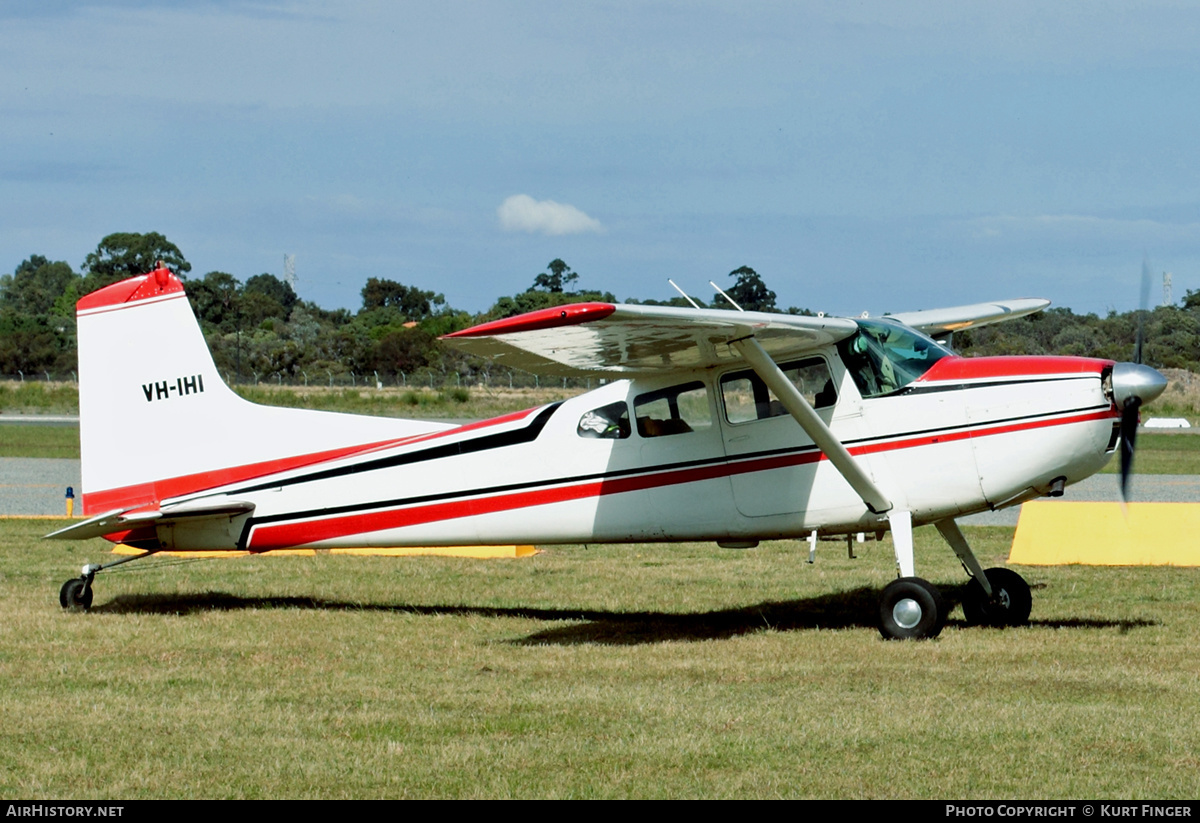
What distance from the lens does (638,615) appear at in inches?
450

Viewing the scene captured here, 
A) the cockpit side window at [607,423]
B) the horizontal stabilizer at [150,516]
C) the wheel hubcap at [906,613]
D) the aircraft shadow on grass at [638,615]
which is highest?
the cockpit side window at [607,423]

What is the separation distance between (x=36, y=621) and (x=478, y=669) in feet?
14.1

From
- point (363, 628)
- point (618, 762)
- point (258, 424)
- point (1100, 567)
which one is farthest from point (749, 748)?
point (1100, 567)

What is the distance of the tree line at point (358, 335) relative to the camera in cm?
5744

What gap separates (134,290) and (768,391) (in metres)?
5.88

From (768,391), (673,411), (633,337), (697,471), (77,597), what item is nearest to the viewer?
(633,337)

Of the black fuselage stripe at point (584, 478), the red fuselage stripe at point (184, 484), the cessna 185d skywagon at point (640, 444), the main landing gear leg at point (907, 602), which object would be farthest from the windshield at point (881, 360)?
the red fuselage stripe at point (184, 484)

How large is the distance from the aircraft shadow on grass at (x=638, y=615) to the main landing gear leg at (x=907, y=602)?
0.75 m

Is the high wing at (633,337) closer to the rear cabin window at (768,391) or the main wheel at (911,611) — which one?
the rear cabin window at (768,391)

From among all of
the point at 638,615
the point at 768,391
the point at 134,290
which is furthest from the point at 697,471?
the point at 134,290

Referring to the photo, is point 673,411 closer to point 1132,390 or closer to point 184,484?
point 1132,390

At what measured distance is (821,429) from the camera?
945cm

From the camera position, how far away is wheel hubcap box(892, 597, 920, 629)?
961 centimetres

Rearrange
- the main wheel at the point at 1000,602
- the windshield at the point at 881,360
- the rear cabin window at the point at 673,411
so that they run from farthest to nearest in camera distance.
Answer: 1. the main wheel at the point at 1000,602
2. the rear cabin window at the point at 673,411
3. the windshield at the point at 881,360
